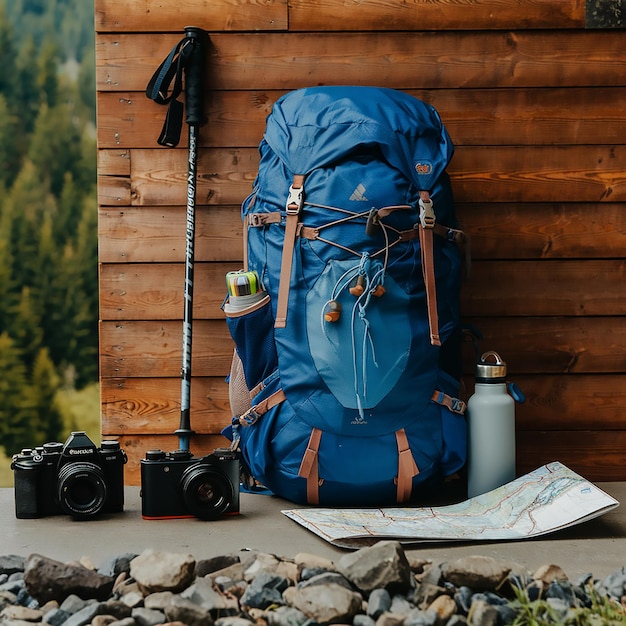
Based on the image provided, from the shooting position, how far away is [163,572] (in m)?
1.45

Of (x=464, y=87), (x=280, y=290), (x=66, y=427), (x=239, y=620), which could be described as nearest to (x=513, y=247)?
(x=464, y=87)

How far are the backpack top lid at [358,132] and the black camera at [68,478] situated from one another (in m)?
0.80

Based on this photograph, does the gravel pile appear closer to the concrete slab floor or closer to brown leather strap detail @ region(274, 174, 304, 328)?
the concrete slab floor

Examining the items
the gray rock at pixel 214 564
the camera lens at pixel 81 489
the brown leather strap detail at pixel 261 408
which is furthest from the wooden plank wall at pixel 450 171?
the gray rock at pixel 214 564

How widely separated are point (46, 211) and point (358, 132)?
3310 millimetres

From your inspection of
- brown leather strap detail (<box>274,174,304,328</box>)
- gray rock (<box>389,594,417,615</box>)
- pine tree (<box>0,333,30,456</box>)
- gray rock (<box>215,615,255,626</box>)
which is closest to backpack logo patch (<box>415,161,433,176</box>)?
brown leather strap detail (<box>274,174,304,328</box>)

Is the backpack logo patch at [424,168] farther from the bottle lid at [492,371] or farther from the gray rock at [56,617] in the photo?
the gray rock at [56,617]

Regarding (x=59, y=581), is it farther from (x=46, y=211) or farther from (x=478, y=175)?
(x=46, y=211)

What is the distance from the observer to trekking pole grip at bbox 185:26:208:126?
2350mm

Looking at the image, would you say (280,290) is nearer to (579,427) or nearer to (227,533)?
(227,533)

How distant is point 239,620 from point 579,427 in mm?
1449

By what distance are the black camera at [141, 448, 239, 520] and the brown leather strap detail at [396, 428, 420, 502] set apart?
37cm

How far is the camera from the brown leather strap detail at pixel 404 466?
6.73 feet

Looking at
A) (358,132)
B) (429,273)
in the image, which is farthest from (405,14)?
(429,273)
